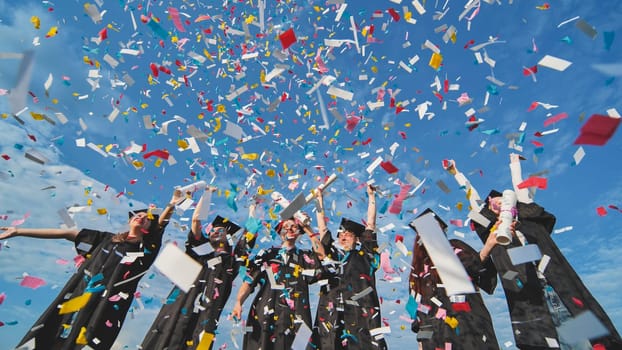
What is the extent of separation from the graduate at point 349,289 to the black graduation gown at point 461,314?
730 mm

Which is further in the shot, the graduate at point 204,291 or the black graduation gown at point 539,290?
the graduate at point 204,291

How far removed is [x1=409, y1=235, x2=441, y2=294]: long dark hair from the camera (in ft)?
15.4

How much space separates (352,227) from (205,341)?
306 centimetres

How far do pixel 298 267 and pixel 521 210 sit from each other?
3651 mm

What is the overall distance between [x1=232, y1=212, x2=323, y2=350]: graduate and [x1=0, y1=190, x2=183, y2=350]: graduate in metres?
1.67

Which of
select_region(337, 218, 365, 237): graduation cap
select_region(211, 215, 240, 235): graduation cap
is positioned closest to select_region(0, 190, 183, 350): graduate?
select_region(211, 215, 240, 235): graduation cap

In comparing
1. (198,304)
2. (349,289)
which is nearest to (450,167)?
(349,289)

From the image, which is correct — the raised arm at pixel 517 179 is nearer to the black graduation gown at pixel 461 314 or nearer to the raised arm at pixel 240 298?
the black graduation gown at pixel 461 314

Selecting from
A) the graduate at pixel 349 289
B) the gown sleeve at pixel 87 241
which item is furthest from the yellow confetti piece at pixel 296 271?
the gown sleeve at pixel 87 241

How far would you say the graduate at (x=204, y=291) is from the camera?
4629mm

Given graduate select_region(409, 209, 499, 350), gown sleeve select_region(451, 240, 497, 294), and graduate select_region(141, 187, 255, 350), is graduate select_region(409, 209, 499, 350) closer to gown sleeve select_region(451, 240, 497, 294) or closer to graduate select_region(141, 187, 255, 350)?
gown sleeve select_region(451, 240, 497, 294)

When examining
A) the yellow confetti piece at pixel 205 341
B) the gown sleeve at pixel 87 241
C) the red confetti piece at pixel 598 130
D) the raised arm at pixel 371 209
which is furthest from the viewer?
the raised arm at pixel 371 209

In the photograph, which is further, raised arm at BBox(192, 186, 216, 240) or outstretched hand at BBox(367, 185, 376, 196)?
outstretched hand at BBox(367, 185, 376, 196)

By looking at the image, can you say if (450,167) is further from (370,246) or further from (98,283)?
(98,283)
